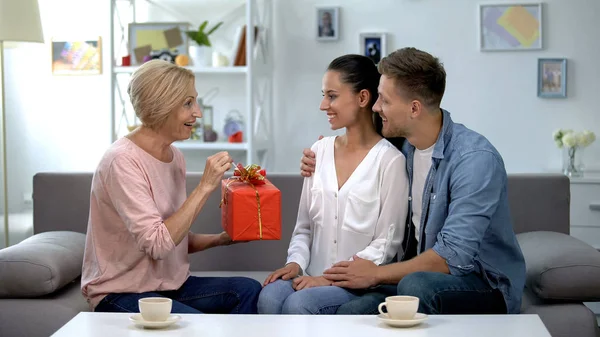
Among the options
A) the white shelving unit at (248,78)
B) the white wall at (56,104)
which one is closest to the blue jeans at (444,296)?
the white shelving unit at (248,78)

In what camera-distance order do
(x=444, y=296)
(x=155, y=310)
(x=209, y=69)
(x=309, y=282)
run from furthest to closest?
(x=209, y=69) < (x=309, y=282) < (x=444, y=296) < (x=155, y=310)

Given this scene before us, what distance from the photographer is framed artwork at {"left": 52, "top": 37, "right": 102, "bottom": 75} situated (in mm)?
5293

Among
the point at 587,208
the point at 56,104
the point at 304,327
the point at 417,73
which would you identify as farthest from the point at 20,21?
the point at 587,208

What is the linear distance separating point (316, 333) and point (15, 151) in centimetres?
376

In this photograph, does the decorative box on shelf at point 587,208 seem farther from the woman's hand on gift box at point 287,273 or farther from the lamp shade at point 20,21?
the lamp shade at point 20,21

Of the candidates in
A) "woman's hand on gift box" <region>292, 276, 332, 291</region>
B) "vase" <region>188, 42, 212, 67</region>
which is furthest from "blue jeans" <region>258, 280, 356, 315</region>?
"vase" <region>188, 42, 212, 67</region>

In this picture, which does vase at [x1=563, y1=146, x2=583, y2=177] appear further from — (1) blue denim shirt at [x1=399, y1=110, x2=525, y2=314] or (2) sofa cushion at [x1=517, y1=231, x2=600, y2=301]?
(1) blue denim shirt at [x1=399, y1=110, x2=525, y2=314]

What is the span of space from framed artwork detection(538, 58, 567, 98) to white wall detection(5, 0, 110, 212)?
8.43ft

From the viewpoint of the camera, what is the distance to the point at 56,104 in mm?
5328

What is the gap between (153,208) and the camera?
2.47m

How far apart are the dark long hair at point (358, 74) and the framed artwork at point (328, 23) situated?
7.81ft

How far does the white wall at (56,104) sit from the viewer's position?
5.24 meters

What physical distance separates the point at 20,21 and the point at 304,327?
278 cm

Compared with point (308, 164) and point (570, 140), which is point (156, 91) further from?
point (570, 140)
